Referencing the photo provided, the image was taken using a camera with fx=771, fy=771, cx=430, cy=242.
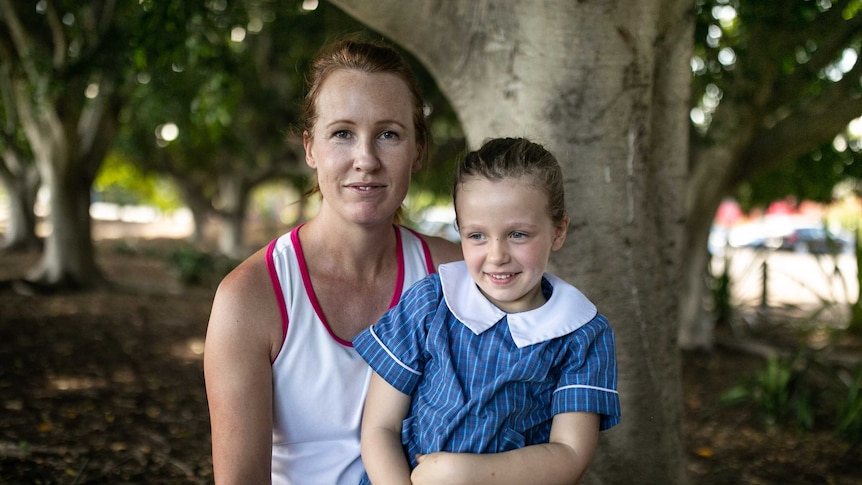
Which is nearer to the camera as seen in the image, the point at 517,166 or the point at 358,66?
the point at 517,166

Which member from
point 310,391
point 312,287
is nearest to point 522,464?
point 310,391

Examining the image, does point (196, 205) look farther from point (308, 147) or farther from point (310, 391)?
point (310, 391)

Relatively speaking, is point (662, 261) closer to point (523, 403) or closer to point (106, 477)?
point (523, 403)

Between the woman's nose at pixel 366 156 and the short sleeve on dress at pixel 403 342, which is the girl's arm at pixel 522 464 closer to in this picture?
the short sleeve on dress at pixel 403 342

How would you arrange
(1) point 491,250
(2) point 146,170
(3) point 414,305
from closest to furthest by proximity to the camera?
(1) point 491,250, (3) point 414,305, (2) point 146,170

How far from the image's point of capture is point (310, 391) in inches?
82.6

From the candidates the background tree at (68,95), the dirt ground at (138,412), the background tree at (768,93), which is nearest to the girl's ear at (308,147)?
the dirt ground at (138,412)

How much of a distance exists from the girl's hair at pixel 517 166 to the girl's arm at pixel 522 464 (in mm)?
529

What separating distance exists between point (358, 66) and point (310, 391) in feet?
2.95

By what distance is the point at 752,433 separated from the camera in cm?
568

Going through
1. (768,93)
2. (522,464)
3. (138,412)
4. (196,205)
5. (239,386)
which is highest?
(768,93)

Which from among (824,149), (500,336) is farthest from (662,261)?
(824,149)

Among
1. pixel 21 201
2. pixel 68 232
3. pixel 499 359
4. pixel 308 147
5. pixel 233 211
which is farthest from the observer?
pixel 233 211

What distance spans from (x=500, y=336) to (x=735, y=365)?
7253mm
